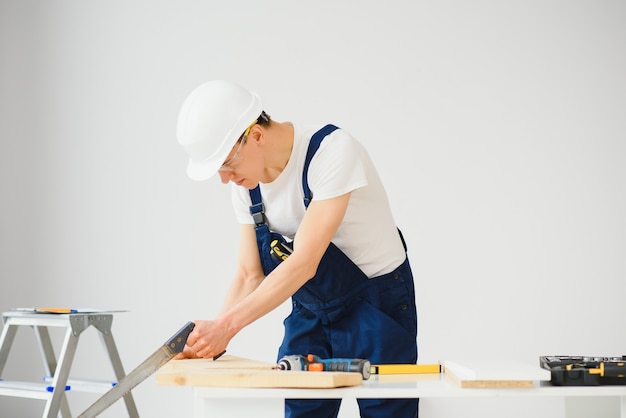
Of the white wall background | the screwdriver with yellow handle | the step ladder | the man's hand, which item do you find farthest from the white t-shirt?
the white wall background

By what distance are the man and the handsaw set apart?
35mm

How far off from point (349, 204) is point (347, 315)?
0.95 ft

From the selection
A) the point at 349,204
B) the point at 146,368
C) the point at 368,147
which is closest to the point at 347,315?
the point at 349,204

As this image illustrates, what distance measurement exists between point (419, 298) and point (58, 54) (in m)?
2.09

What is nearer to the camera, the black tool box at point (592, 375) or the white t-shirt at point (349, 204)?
the black tool box at point (592, 375)

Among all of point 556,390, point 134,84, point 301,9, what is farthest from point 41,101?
point 556,390

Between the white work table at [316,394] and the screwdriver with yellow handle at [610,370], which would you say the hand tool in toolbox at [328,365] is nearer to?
the white work table at [316,394]

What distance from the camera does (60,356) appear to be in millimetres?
2951

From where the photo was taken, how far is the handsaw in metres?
Answer: 1.55

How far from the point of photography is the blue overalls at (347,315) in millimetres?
1904

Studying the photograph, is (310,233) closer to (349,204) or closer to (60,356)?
(349,204)

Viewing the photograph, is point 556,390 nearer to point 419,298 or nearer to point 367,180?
point 367,180

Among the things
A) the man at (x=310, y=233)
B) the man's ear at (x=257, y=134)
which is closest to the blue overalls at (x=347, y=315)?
the man at (x=310, y=233)

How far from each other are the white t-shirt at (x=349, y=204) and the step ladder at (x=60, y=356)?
1.13m
